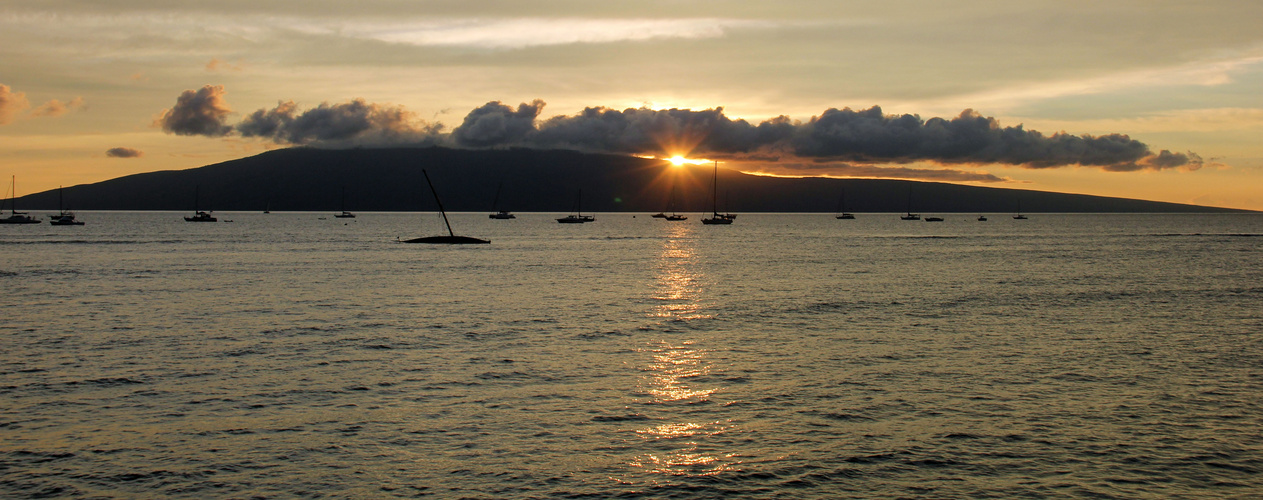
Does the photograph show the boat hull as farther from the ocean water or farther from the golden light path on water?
the golden light path on water

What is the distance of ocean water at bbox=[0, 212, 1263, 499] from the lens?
815 inches

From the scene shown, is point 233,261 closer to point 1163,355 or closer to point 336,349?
point 336,349

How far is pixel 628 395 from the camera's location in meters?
29.6

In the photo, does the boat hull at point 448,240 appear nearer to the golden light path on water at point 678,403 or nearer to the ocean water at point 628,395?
the ocean water at point 628,395

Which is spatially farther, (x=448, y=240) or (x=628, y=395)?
(x=448, y=240)

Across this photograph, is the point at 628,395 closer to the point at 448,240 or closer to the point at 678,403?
the point at 678,403

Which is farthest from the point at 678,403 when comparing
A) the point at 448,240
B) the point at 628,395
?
the point at 448,240

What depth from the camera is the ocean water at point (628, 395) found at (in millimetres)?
20703

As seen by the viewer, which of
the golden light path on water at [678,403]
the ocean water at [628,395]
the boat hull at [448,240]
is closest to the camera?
the ocean water at [628,395]

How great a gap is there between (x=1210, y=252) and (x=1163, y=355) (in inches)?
5019

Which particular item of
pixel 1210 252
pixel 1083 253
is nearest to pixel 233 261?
pixel 1083 253

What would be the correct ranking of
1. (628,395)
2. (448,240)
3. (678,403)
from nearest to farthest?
1. (678,403)
2. (628,395)
3. (448,240)

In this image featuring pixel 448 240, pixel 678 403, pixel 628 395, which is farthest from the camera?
pixel 448 240

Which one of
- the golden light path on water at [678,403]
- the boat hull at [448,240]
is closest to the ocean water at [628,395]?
the golden light path on water at [678,403]
